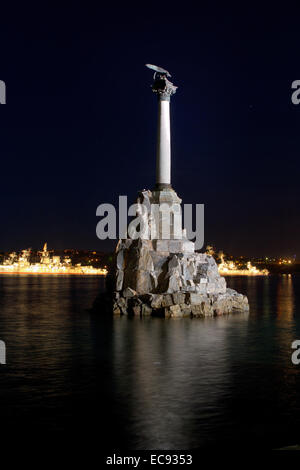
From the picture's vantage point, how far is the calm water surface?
12.3 metres

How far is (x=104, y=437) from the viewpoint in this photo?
11.9 meters

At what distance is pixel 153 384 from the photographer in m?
17.1

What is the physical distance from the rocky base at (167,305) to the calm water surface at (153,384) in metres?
3.06

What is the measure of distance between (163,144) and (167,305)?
1149cm

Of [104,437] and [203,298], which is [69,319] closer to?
[203,298]

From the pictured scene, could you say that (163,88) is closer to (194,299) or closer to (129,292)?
(129,292)

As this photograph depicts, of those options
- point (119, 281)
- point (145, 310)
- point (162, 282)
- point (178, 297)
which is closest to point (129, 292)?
point (119, 281)

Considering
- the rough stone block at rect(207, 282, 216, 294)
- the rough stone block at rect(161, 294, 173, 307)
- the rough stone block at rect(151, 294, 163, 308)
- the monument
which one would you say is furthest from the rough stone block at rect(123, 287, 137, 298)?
the rough stone block at rect(207, 282, 216, 294)

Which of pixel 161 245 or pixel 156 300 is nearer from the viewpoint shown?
pixel 156 300

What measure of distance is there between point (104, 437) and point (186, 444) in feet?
5.42
